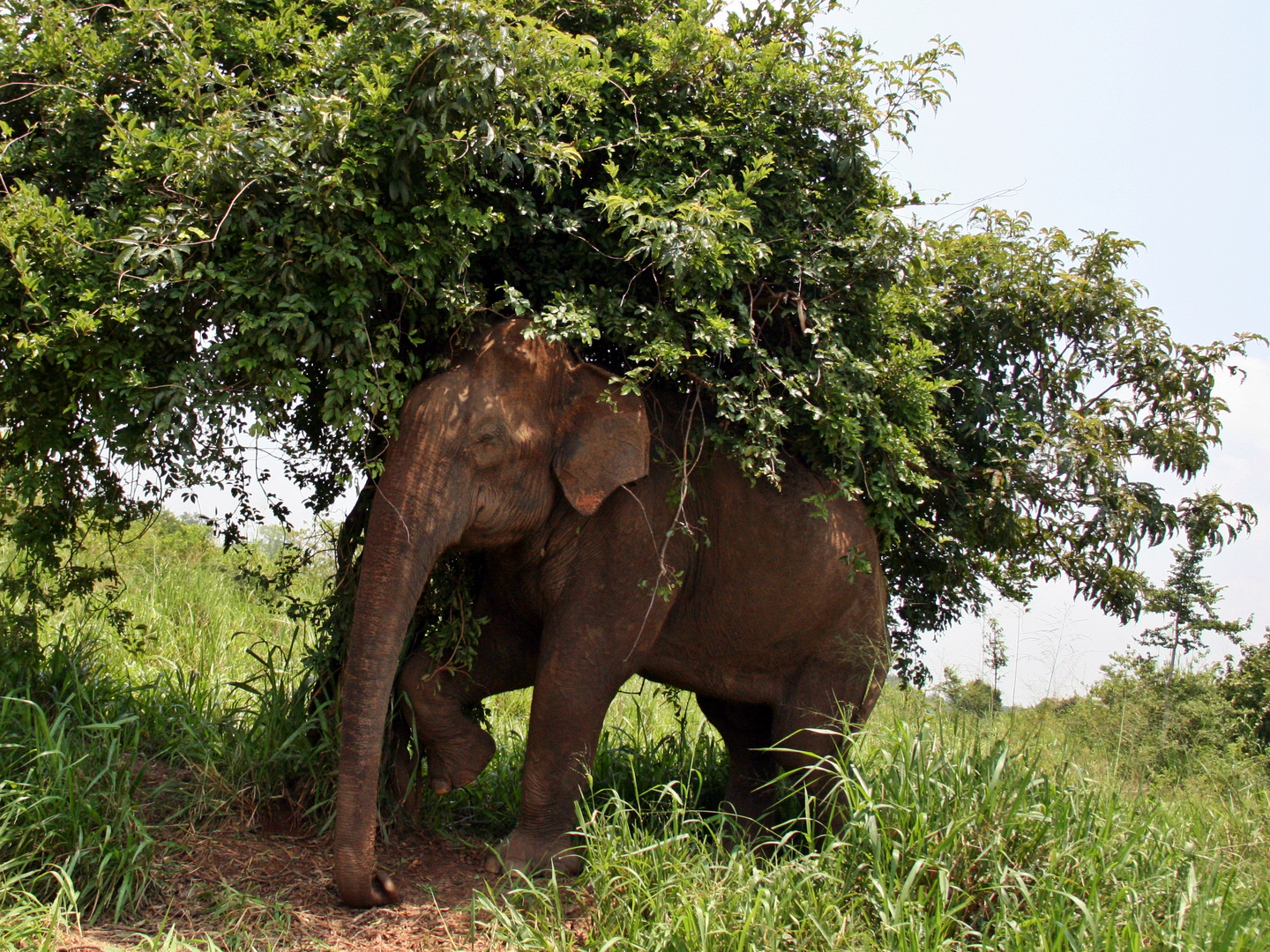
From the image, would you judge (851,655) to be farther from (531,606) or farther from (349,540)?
(349,540)

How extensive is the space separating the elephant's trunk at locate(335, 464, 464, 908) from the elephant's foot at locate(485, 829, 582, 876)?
61 cm

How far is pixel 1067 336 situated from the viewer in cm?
675

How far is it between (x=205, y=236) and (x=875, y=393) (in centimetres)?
338

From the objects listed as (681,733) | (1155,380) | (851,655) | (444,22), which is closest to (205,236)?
(444,22)

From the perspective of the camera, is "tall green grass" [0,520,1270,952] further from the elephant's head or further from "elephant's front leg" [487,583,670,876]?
the elephant's head

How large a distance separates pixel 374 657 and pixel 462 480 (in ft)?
2.91

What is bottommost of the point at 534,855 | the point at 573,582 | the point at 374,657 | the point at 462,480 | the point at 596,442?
the point at 534,855

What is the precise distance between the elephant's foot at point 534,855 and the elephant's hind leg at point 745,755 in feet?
5.30

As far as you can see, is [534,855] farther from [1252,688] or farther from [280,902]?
[1252,688]

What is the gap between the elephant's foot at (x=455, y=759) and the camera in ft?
18.9

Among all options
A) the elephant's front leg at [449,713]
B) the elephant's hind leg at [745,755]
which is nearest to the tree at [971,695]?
the elephant's hind leg at [745,755]

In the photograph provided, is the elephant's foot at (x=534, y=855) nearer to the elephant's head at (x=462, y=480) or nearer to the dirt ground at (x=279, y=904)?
the dirt ground at (x=279, y=904)

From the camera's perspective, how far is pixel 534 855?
5258mm

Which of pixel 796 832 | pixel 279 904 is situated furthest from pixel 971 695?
pixel 279 904
